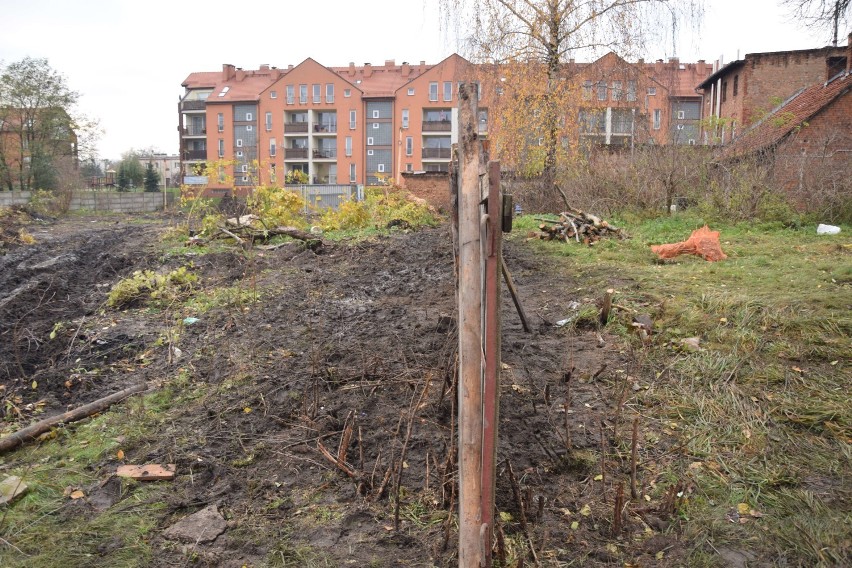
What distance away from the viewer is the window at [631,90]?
63.4 ft

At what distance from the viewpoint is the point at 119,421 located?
194 inches

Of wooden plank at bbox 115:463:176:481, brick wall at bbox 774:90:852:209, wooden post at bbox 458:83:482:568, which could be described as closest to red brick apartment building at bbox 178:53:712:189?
brick wall at bbox 774:90:852:209

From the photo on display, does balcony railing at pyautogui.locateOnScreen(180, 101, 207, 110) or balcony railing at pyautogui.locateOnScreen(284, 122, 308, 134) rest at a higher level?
balcony railing at pyautogui.locateOnScreen(180, 101, 207, 110)

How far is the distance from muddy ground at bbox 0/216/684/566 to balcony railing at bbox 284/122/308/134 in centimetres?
5437

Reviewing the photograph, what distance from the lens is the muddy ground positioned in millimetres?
3264

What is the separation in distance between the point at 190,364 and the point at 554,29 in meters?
17.1

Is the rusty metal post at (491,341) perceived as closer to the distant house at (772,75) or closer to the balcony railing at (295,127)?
the distant house at (772,75)

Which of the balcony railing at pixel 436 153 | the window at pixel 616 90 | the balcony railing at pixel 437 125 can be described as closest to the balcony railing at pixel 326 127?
the balcony railing at pixel 437 125

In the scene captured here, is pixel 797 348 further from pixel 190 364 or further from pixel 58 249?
pixel 58 249

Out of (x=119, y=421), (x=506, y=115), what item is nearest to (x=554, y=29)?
(x=506, y=115)

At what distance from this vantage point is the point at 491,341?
249 cm

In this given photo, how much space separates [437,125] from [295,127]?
13944 mm

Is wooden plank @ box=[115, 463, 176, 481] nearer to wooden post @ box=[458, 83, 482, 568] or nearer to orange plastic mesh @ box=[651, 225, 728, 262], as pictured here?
wooden post @ box=[458, 83, 482, 568]

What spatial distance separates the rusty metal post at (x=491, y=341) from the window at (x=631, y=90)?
61.0 feet
